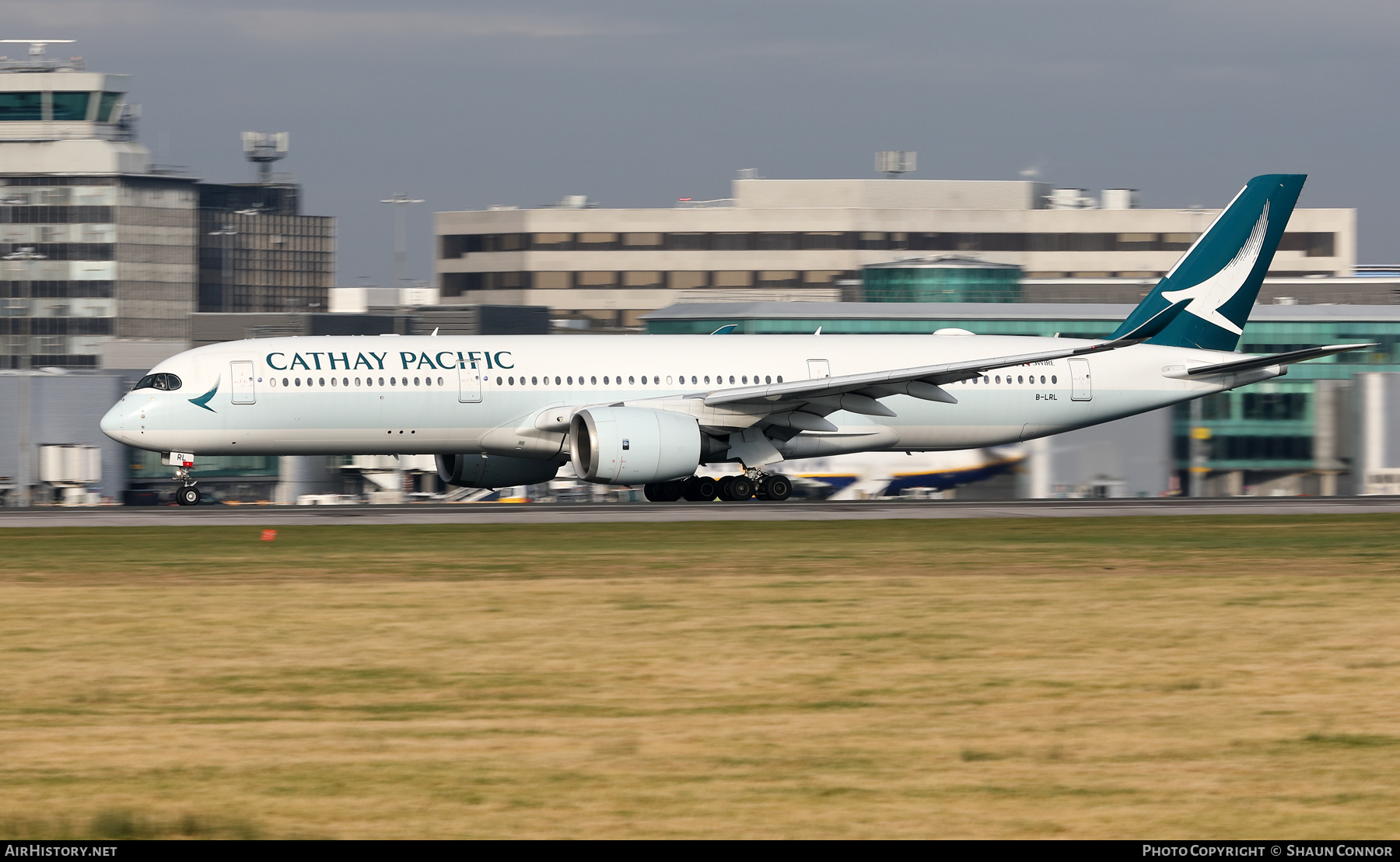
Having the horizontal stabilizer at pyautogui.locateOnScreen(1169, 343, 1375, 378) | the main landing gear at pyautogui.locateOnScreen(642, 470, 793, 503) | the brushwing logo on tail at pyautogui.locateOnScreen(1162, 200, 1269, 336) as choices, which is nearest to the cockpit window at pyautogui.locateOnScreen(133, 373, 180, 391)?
the main landing gear at pyautogui.locateOnScreen(642, 470, 793, 503)

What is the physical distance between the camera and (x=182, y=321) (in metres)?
176

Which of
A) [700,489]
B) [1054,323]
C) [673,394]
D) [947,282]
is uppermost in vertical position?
[947,282]

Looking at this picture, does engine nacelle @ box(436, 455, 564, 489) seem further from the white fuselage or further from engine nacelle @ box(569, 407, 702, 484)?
engine nacelle @ box(569, 407, 702, 484)

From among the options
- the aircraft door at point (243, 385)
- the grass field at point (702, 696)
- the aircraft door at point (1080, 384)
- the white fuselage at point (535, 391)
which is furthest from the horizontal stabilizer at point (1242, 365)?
the aircraft door at point (243, 385)

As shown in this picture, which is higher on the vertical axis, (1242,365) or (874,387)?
(1242,365)

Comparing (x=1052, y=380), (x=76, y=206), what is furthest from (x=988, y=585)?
(x=76, y=206)

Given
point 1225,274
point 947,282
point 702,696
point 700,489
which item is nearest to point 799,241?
point 947,282

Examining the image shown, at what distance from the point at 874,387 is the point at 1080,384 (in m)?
6.70

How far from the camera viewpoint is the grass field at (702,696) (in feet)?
36.4

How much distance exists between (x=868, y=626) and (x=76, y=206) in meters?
158

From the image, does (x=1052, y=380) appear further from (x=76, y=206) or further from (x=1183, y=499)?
(x=76, y=206)

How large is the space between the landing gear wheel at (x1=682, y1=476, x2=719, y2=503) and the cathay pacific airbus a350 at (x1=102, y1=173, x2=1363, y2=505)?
0.22 feet

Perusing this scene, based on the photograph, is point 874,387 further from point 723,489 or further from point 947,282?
point 947,282

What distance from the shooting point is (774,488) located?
136ft
